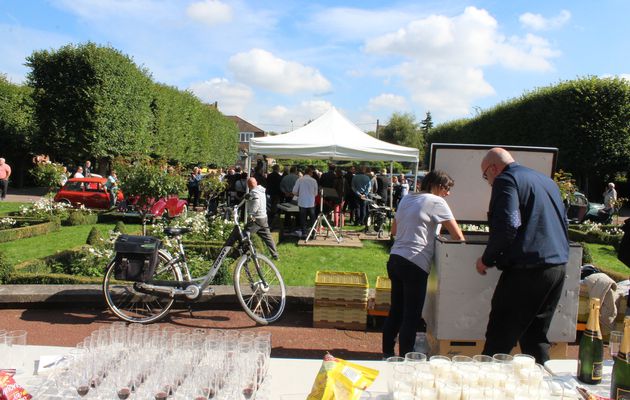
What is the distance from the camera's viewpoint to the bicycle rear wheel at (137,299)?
569 centimetres

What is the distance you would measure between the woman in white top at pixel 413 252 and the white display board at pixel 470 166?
1.08m

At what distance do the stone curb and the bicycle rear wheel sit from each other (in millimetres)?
353

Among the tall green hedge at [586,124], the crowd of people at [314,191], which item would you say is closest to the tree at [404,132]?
the tall green hedge at [586,124]

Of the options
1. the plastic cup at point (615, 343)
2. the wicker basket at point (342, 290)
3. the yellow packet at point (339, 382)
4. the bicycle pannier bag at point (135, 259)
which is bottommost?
the wicker basket at point (342, 290)

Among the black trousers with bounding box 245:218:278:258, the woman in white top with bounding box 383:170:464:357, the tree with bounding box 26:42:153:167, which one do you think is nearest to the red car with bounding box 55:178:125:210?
the tree with bounding box 26:42:153:167

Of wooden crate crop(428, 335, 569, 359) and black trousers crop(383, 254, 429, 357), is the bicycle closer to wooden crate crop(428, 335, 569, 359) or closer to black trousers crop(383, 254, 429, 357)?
black trousers crop(383, 254, 429, 357)

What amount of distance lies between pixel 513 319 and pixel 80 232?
11883 millimetres

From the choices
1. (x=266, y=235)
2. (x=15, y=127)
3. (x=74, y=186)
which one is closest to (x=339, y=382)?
(x=266, y=235)

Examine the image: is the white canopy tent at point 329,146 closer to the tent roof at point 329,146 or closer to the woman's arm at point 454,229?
the tent roof at point 329,146

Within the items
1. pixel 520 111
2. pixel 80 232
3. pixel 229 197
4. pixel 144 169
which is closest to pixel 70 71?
pixel 229 197

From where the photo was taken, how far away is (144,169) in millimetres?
11320

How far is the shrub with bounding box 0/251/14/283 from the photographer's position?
6531 millimetres

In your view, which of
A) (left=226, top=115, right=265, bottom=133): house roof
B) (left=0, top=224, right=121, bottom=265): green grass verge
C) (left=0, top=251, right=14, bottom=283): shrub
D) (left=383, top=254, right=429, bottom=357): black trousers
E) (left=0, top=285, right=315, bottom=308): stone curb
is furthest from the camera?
(left=226, top=115, right=265, bottom=133): house roof

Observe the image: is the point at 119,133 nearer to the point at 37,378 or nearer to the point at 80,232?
the point at 80,232
